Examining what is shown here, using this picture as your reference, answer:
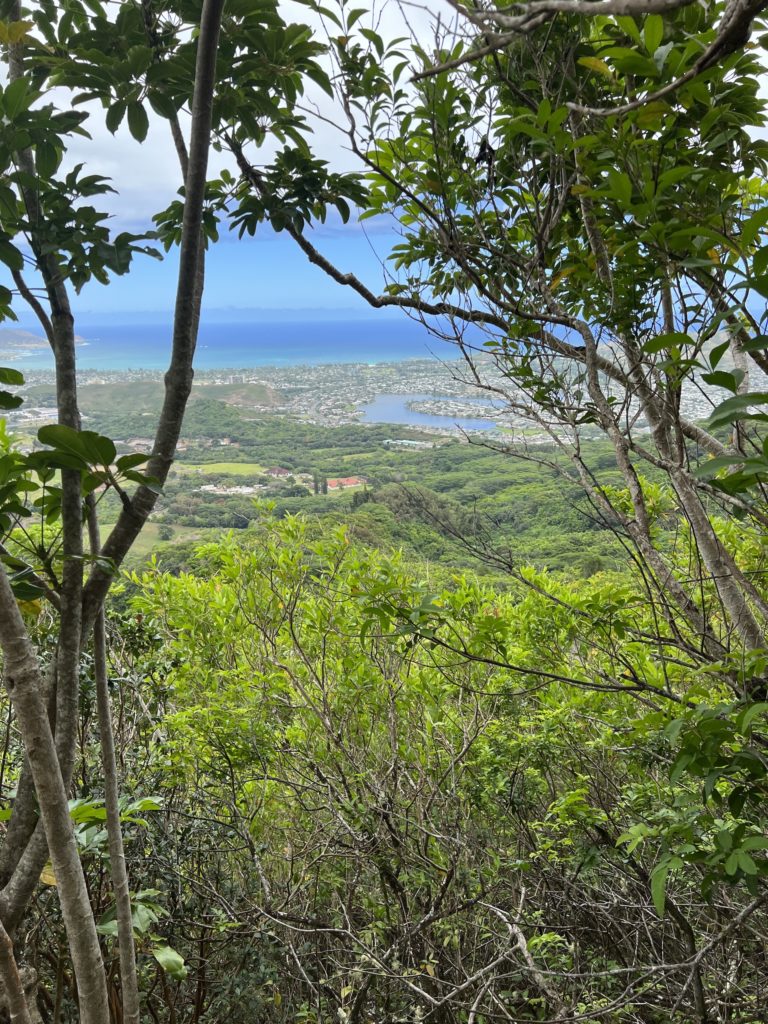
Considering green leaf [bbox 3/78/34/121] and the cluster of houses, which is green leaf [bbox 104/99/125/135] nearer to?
green leaf [bbox 3/78/34/121]

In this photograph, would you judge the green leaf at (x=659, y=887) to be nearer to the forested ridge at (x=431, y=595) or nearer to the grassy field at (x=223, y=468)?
the forested ridge at (x=431, y=595)

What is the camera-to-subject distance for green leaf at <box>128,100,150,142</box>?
1.12m

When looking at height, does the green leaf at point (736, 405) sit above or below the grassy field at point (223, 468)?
above

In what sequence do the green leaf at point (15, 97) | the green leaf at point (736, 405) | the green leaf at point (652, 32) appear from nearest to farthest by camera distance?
the green leaf at point (736, 405)
the green leaf at point (15, 97)
the green leaf at point (652, 32)

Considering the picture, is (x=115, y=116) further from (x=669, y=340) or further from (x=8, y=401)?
(x=669, y=340)

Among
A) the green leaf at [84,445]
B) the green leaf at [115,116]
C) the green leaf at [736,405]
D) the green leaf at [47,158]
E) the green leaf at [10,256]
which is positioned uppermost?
the green leaf at [115,116]

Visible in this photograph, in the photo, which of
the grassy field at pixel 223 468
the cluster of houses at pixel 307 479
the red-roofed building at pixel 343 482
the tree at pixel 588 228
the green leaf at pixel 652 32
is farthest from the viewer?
the red-roofed building at pixel 343 482

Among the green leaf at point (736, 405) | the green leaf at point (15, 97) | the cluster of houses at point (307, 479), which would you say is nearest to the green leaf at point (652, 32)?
the green leaf at point (736, 405)

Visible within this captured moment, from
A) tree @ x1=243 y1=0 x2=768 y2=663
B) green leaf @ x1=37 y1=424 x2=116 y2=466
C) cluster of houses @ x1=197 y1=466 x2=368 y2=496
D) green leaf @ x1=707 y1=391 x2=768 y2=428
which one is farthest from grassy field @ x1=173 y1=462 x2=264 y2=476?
green leaf @ x1=707 y1=391 x2=768 y2=428

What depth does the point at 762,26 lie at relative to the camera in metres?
1.33

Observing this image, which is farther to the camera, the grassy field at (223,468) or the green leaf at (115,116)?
the grassy field at (223,468)

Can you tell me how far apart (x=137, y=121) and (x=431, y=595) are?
1.26 m

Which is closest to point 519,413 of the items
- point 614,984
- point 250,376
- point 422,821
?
point 422,821

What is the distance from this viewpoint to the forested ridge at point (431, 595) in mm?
1005
